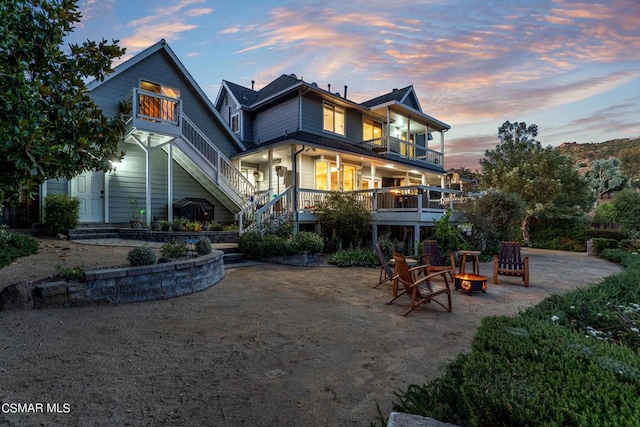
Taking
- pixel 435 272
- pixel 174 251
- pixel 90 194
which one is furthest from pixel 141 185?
pixel 435 272

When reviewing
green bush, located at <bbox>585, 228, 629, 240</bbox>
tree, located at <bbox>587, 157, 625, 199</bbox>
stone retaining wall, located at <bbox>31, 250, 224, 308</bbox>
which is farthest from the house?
tree, located at <bbox>587, 157, 625, 199</bbox>

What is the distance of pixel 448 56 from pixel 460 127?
11.9 m

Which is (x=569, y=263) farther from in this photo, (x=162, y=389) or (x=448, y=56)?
(x=162, y=389)

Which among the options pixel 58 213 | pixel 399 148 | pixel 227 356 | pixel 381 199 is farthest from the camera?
pixel 399 148

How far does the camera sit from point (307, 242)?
962 cm

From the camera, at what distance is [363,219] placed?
11664 mm

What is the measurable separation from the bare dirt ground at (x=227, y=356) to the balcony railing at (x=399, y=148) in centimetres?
1252

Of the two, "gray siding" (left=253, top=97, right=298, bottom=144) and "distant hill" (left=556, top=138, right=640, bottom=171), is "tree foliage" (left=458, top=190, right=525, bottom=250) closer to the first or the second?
"gray siding" (left=253, top=97, right=298, bottom=144)

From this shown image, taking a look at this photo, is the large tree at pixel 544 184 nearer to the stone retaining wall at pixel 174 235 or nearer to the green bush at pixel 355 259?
the green bush at pixel 355 259

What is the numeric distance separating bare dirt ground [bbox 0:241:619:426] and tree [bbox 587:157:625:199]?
1808 inches

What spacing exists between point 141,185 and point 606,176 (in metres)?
52.6

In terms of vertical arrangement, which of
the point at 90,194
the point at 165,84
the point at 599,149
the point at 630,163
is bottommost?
the point at 90,194

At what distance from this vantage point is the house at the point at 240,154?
11570 millimetres

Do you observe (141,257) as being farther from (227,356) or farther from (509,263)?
(509,263)
